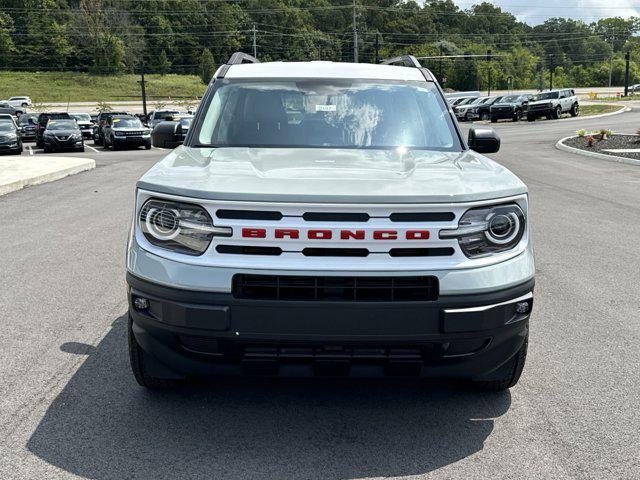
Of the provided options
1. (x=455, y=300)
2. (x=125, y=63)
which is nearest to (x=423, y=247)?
(x=455, y=300)

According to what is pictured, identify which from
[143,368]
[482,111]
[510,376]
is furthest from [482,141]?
[482,111]

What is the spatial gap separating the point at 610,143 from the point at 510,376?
25579mm

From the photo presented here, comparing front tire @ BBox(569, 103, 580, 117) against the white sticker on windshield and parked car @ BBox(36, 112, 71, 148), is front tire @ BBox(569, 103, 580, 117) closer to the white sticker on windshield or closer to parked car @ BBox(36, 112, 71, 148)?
parked car @ BBox(36, 112, 71, 148)

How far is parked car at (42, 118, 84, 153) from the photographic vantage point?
32531mm

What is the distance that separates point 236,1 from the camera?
166875 millimetres

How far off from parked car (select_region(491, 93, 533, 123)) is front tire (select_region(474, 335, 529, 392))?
166 feet

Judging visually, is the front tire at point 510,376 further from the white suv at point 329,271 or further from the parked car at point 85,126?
the parked car at point 85,126

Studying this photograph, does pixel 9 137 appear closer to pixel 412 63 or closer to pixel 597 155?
pixel 597 155

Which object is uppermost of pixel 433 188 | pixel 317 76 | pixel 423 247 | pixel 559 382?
pixel 317 76

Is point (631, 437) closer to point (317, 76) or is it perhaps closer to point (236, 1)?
point (317, 76)

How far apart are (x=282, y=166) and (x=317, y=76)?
5.19 feet

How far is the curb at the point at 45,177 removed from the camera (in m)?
15.7

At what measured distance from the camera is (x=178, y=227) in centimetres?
345

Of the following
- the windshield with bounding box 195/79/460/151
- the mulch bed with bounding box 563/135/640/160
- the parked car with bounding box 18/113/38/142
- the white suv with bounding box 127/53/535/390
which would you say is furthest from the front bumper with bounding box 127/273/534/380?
the parked car with bounding box 18/113/38/142
